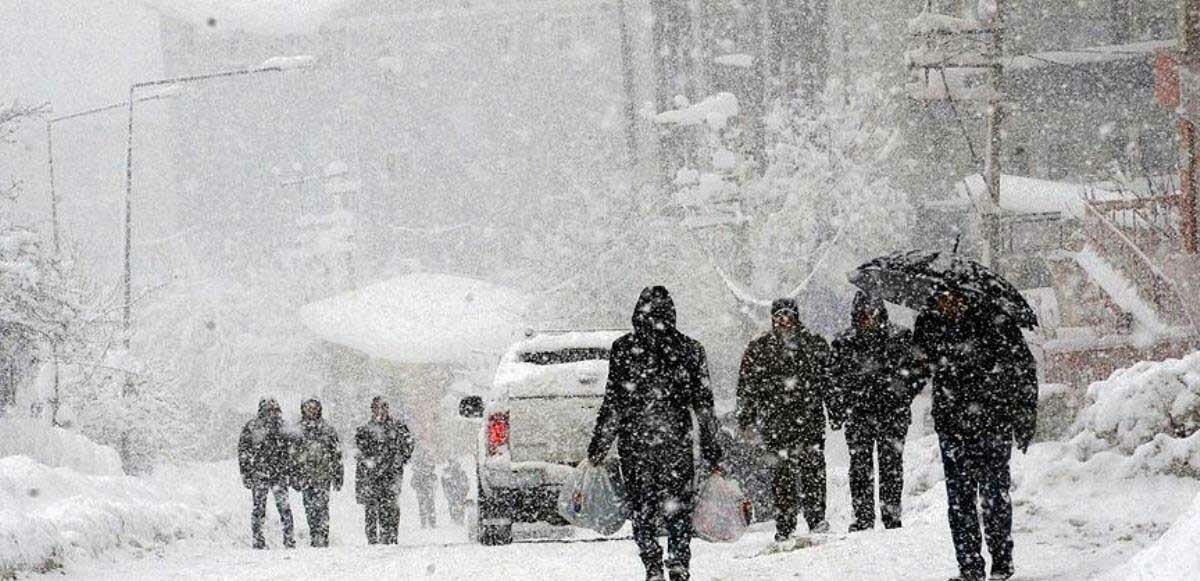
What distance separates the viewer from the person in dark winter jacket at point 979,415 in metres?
8.61

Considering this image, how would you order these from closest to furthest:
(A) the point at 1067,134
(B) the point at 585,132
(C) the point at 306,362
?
1. (A) the point at 1067,134
2. (C) the point at 306,362
3. (B) the point at 585,132

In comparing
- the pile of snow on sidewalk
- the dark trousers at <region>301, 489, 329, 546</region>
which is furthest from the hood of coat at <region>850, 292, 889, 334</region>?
the dark trousers at <region>301, 489, 329, 546</region>

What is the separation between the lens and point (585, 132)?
216 ft

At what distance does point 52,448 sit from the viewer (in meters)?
21.5

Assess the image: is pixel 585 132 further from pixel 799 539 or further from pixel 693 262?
pixel 799 539

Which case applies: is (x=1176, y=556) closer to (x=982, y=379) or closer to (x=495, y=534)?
(x=982, y=379)

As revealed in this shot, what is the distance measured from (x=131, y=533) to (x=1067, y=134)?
92.8 feet

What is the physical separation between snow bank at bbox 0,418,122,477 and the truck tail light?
9502 millimetres

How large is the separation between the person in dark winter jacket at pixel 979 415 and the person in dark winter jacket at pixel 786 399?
2.69 metres

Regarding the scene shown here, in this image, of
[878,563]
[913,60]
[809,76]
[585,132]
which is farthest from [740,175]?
[878,563]

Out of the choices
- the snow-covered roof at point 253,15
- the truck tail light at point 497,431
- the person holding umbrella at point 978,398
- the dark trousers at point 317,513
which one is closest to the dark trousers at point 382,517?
the dark trousers at point 317,513

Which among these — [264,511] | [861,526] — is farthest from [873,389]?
[264,511]

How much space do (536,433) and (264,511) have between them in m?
5.33

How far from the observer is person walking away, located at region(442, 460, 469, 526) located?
1171 inches
